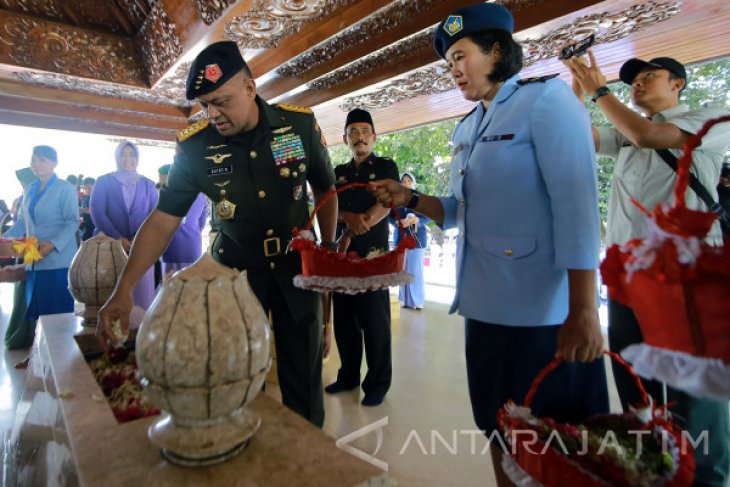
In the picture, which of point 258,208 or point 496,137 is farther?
point 258,208

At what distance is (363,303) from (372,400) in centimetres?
65

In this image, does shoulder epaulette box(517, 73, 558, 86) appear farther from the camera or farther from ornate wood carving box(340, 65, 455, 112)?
ornate wood carving box(340, 65, 455, 112)

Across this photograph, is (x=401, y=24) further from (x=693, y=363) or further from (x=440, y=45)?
(x=693, y=363)

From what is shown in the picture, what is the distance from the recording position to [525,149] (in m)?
1.16

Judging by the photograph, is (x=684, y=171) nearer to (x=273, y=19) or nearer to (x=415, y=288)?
(x=273, y=19)

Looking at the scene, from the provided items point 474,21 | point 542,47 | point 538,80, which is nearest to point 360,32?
point 542,47

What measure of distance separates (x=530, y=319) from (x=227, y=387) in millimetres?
855

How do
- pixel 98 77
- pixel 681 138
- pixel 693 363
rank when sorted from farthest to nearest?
pixel 98 77, pixel 681 138, pixel 693 363

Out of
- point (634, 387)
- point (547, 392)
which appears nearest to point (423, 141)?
point (634, 387)

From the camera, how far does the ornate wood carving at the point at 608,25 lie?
2.22 m

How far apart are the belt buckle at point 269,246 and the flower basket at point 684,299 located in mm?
1253

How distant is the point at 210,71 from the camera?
1.45 metres

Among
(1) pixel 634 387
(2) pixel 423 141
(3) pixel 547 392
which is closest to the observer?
(3) pixel 547 392

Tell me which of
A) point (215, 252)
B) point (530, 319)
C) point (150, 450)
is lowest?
point (150, 450)
